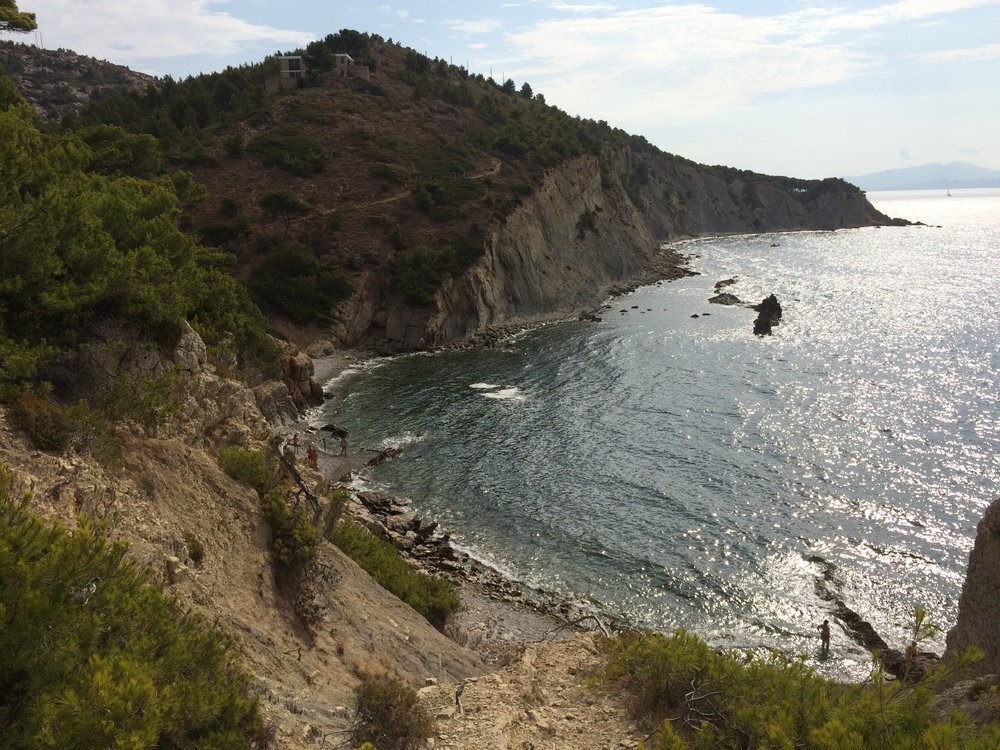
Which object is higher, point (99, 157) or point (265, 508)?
point (99, 157)

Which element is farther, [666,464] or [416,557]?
[666,464]

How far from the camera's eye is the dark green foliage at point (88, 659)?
6395mm

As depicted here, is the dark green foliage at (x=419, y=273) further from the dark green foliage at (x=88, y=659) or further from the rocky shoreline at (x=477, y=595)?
the dark green foliage at (x=88, y=659)

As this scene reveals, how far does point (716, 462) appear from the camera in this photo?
3831 cm

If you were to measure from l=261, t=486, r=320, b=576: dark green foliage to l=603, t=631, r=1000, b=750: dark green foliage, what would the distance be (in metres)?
7.12

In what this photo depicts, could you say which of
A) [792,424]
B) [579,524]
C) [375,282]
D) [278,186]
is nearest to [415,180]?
[278,186]

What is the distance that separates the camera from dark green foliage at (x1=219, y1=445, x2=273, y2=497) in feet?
52.0

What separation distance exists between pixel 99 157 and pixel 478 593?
1465 inches

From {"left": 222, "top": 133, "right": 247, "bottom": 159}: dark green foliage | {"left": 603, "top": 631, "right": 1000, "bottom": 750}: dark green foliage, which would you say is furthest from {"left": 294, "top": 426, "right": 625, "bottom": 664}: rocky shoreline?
{"left": 222, "top": 133, "right": 247, "bottom": 159}: dark green foliage

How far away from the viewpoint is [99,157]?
140 feet

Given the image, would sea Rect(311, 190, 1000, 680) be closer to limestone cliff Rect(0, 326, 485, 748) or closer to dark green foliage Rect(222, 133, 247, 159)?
limestone cliff Rect(0, 326, 485, 748)

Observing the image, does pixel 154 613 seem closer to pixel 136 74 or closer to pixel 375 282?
pixel 375 282

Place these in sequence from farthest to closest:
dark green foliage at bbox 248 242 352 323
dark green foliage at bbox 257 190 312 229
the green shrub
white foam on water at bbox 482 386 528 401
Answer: dark green foliage at bbox 257 190 312 229 → dark green foliage at bbox 248 242 352 323 → white foam on water at bbox 482 386 528 401 → the green shrub

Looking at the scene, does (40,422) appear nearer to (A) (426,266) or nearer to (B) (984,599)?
(B) (984,599)
